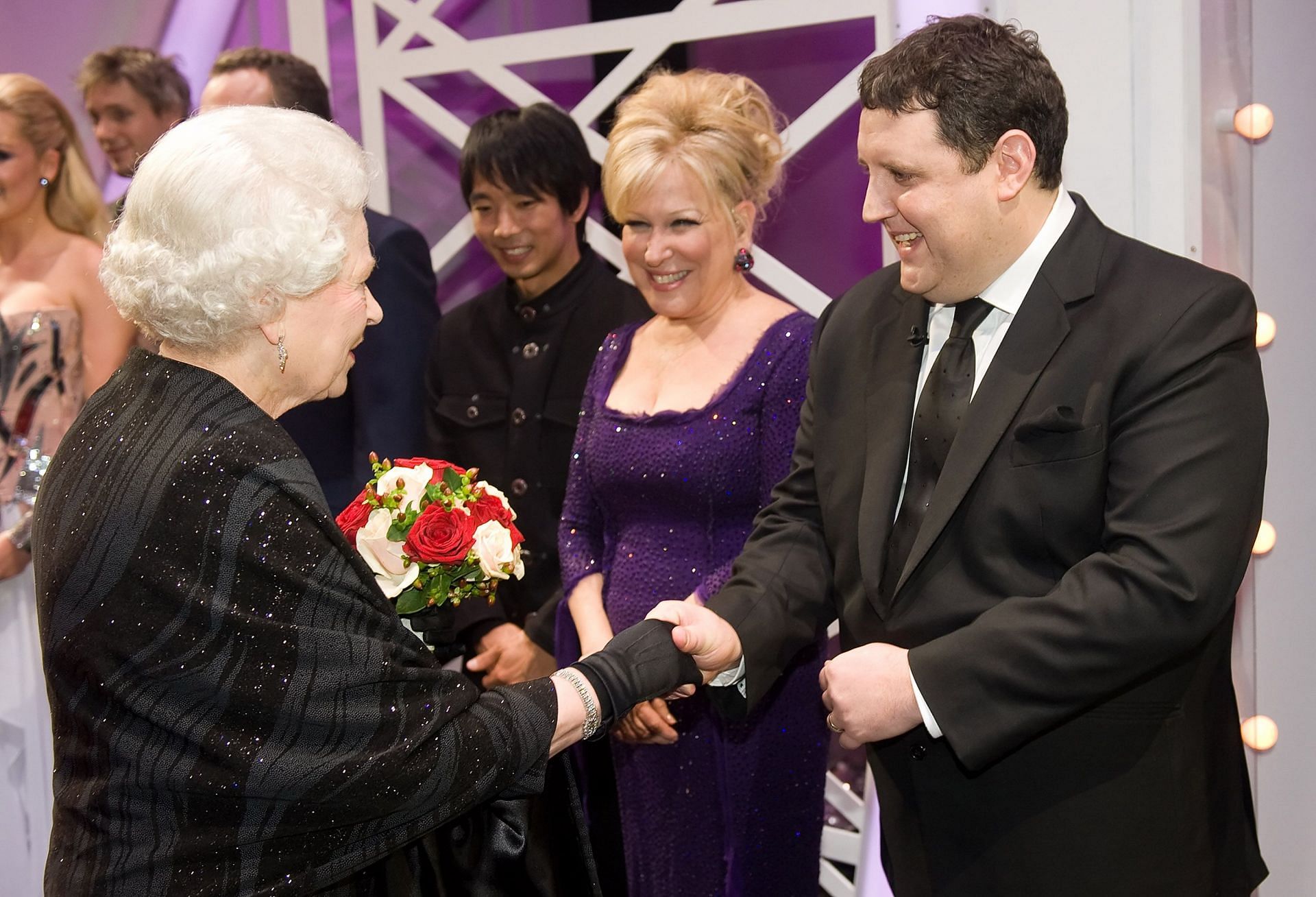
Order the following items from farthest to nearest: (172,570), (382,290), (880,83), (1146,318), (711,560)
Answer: (382,290), (711,560), (880,83), (1146,318), (172,570)

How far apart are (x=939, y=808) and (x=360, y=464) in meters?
2.03

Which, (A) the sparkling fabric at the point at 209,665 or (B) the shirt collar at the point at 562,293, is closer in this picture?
(A) the sparkling fabric at the point at 209,665

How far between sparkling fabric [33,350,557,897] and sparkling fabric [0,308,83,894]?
7.21 ft

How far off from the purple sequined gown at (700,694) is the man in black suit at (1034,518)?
2.07ft

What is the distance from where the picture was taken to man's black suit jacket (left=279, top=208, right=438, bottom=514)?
3.54 meters

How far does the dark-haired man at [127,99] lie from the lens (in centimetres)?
429

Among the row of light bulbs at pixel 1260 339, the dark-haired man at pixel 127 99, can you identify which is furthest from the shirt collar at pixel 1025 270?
the dark-haired man at pixel 127 99

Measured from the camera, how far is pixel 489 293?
3.63m

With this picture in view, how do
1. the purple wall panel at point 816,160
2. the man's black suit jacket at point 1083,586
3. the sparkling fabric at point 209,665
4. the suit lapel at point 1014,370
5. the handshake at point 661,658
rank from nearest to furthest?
1. the sparkling fabric at point 209,665
2. the man's black suit jacket at point 1083,586
3. the suit lapel at point 1014,370
4. the handshake at point 661,658
5. the purple wall panel at point 816,160

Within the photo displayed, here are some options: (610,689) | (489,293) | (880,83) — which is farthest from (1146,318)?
(489,293)

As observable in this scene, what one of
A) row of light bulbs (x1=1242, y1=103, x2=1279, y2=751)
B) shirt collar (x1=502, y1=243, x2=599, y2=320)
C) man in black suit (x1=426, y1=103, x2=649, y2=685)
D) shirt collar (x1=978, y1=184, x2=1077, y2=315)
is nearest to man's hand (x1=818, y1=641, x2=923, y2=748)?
shirt collar (x1=978, y1=184, x2=1077, y2=315)

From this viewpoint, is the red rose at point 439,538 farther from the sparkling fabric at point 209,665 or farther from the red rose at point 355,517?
the sparkling fabric at point 209,665

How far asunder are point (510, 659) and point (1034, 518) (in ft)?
5.55

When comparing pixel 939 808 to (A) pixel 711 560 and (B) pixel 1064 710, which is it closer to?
(B) pixel 1064 710
